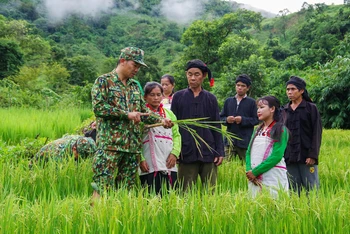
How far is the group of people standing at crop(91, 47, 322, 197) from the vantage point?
3.56 metres

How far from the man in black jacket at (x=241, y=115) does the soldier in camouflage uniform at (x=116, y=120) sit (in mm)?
2124

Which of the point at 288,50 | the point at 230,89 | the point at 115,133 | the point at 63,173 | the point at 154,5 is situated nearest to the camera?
the point at 115,133

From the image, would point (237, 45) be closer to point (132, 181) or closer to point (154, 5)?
point (132, 181)

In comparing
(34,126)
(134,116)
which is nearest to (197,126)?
(134,116)

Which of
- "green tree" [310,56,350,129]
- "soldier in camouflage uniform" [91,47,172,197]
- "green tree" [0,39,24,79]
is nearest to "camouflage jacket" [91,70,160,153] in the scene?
"soldier in camouflage uniform" [91,47,172,197]

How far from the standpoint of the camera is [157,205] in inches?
110

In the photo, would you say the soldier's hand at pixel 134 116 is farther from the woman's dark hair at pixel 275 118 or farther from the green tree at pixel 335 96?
the green tree at pixel 335 96

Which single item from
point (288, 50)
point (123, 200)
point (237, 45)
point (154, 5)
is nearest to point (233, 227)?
point (123, 200)

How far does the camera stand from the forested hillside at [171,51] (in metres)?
15.9

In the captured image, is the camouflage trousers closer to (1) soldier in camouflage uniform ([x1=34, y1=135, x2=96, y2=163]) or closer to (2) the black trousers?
(2) the black trousers

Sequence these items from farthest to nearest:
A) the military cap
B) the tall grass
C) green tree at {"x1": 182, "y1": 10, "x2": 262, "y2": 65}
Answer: green tree at {"x1": 182, "y1": 10, "x2": 262, "y2": 65} → the tall grass → the military cap

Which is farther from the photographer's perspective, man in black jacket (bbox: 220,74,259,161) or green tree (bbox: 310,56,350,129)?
green tree (bbox: 310,56,350,129)

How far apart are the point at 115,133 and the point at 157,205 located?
96cm

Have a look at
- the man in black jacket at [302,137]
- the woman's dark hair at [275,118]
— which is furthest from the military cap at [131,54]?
the man in black jacket at [302,137]
